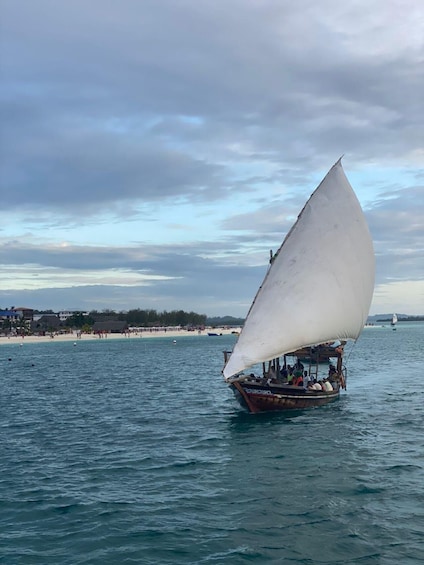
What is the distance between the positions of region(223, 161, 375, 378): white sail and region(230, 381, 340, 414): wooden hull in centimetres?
186

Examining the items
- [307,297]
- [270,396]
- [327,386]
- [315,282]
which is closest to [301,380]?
[327,386]

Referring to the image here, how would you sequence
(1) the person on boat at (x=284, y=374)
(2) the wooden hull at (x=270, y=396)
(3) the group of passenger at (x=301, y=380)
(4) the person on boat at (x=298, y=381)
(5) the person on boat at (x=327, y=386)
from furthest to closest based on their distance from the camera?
(5) the person on boat at (x=327, y=386) < (1) the person on boat at (x=284, y=374) < (3) the group of passenger at (x=301, y=380) < (4) the person on boat at (x=298, y=381) < (2) the wooden hull at (x=270, y=396)

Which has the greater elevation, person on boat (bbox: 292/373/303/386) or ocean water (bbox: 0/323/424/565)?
person on boat (bbox: 292/373/303/386)

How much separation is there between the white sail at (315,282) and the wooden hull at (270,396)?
6.11 feet

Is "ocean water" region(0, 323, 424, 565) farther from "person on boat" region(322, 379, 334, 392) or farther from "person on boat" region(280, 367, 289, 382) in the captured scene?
"person on boat" region(280, 367, 289, 382)

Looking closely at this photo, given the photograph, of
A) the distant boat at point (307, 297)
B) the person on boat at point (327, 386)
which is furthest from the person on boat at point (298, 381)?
the person on boat at point (327, 386)

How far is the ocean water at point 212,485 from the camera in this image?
54.3ft

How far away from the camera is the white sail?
3494 cm

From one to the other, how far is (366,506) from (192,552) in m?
6.32

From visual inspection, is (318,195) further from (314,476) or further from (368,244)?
(314,476)

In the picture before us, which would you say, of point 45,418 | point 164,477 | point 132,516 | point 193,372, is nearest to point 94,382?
point 193,372

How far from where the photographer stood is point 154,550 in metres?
16.5

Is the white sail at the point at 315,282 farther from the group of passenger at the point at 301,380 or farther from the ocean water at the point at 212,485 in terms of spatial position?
the ocean water at the point at 212,485

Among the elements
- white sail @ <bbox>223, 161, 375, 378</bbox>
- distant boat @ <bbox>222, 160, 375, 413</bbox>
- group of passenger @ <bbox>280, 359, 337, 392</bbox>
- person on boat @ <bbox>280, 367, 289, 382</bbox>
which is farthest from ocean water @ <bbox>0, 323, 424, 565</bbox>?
white sail @ <bbox>223, 161, 375, 378</bbox>
